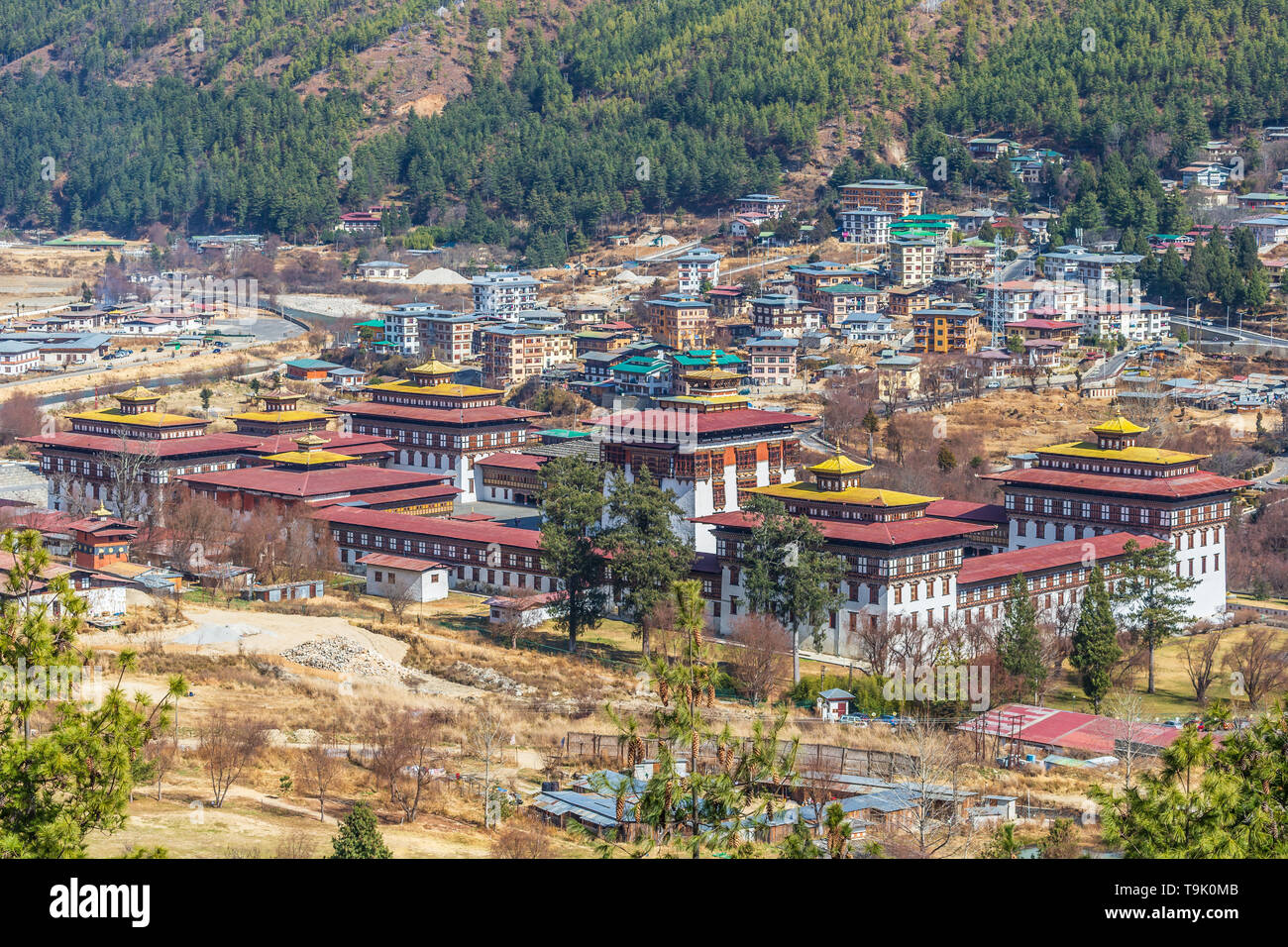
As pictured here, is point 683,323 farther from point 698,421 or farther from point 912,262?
point 698,421

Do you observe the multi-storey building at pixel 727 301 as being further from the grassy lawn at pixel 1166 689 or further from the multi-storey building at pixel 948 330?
the grassy lawn at pixel 1166 689

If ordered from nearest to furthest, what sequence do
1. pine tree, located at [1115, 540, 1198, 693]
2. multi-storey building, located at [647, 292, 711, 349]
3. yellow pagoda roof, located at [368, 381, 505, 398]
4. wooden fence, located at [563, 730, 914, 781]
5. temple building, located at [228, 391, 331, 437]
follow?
wooden fence, located at [563, 730, 914, 781], pine tree, located at [1115, 540, 1198, 693], temple building, located at [228, 391, 331, 437], yellow pagoda roof, located at [368, 381, 505, 398], multi-storey building, located at [647, 292, 711, 349]

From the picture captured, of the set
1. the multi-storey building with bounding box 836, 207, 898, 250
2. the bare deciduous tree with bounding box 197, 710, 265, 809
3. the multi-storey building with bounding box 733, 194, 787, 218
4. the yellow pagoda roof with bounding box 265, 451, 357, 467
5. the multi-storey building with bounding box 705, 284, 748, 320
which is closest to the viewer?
the bare deciduous tree with bounding box 197, 710, 265, 809

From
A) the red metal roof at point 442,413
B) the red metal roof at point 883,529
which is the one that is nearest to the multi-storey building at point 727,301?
the red metal roof at point 442,413

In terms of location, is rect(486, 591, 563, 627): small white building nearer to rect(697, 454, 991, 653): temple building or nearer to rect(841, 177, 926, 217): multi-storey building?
rect(697, 454, 991, 653): temple building

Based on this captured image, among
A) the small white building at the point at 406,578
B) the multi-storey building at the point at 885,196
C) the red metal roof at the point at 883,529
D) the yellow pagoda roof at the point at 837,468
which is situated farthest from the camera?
the multi-storey building at the point at 885,196

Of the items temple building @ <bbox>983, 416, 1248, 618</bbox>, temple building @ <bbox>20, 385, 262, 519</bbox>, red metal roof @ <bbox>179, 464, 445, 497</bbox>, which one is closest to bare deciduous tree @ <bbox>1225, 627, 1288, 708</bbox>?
temple building @ <bbox>983, 416, 1248, 618</bbox>
